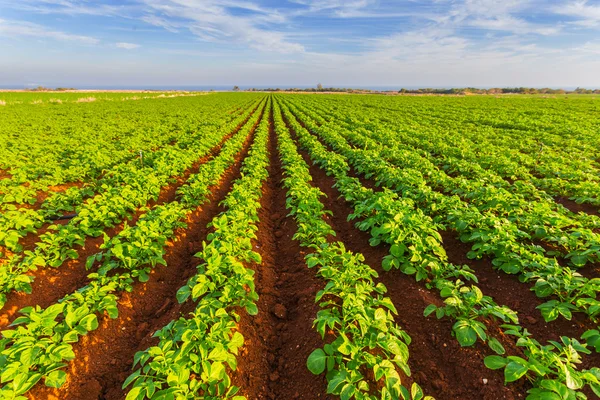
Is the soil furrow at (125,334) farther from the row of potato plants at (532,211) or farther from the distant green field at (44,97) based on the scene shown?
the distant green field at (44,97)

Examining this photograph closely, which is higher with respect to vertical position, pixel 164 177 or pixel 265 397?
pixel 164 177

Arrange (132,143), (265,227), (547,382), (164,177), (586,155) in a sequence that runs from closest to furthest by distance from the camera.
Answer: (547,382) → (265,227) → (164,177) → (586,155) → (132,143)

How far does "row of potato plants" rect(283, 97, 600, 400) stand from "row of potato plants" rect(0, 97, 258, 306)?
5.23m

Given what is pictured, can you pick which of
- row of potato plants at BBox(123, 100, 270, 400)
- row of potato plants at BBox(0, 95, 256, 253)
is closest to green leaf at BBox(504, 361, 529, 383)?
row of potato plants at BBox(123, 100, 270, 400)

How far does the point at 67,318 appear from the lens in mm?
3010

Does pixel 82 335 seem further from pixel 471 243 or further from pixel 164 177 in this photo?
pixel 471 243

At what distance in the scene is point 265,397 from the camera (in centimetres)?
285

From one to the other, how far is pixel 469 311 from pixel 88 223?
21.8ft

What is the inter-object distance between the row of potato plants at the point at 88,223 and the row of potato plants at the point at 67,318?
53cm

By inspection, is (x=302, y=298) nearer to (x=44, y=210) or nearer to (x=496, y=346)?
(x=496, y=346)

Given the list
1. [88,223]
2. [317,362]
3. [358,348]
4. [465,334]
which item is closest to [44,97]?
[88,223]

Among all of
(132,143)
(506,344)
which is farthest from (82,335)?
(132,143)

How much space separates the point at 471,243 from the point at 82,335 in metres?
6.46

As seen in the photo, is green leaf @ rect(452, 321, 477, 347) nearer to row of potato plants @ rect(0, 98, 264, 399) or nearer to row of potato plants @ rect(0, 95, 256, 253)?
row of potato plants @ rect(0, 98, 264, 399)
